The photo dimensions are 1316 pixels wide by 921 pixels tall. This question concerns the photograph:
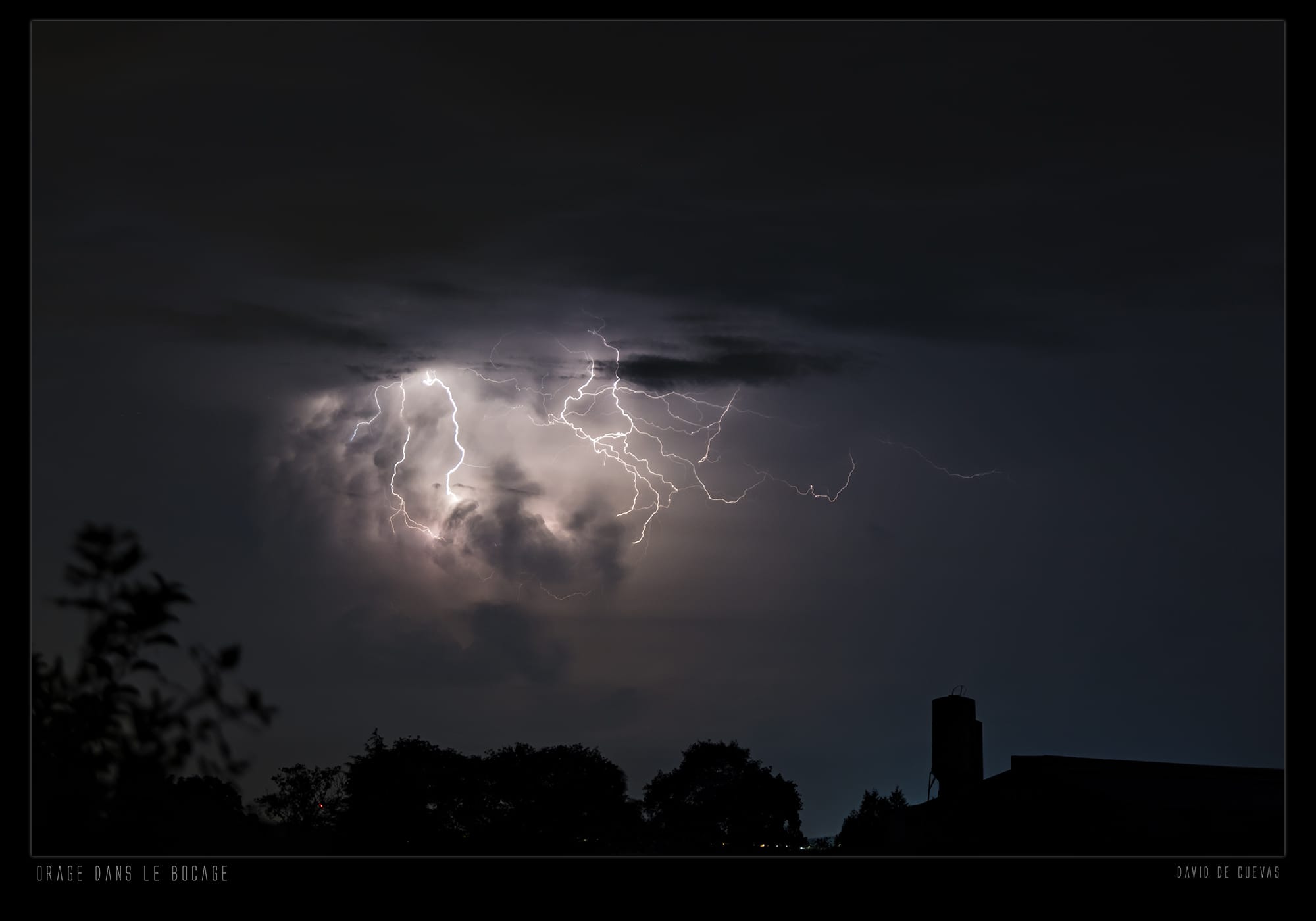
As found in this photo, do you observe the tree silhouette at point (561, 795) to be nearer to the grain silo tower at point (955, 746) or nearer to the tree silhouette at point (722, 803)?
the tree silhouette at point (722, 803)

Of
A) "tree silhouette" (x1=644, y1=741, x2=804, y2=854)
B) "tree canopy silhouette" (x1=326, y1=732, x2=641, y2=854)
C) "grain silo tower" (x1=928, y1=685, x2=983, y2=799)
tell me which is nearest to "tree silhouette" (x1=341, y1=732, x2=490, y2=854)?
"tree canopy silhouette" (x1=326, y1=732, x2=641, y2=854)

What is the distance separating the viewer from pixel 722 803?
50.8 meters

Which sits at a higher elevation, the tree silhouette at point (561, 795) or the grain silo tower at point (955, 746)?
the grain silo tower at point (955, 746)

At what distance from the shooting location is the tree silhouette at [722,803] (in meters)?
47.8

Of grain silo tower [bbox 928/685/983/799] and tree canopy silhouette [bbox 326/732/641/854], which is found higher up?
grain silo tower [bbox 928/685/983/799]

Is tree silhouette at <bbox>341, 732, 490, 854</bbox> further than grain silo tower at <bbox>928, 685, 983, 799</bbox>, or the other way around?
tree silhouette at <bbox>341, 732, 490, 854</bbox>

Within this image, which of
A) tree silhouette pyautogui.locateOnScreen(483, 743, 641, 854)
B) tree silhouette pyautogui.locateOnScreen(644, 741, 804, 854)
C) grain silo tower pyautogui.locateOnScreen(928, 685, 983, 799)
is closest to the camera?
grain silo tower pyautogui.locateOnScreen(928, 685, 983, 799)

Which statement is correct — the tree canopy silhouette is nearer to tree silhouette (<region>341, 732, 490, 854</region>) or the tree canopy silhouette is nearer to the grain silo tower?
tree silhouette (<region>341, 732, 490, 854</region>)

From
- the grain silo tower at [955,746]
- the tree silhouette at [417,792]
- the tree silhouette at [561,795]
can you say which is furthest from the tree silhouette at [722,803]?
the grain silo tower at [955,746]

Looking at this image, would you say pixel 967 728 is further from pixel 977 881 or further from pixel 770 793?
pixel 770 793

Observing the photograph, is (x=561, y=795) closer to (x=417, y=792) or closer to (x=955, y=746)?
(x=417, y=792)

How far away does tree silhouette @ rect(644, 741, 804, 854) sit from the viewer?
4775cm

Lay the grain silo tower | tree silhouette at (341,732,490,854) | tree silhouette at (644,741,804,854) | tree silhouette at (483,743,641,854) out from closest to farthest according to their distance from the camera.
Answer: the grain silo tower < tree silhouette at (341,732,490,854) < tree silhouette at (483,743,641,854) < tree silhouette at (644,741,804,854)

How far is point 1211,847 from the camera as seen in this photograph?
1176 centimetres
